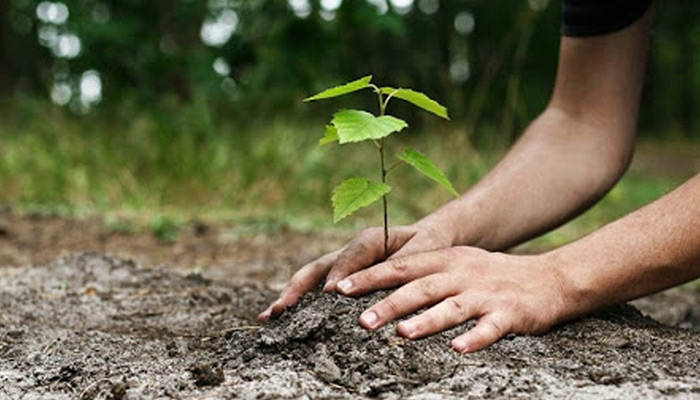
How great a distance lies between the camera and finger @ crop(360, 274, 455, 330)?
155 centimetres

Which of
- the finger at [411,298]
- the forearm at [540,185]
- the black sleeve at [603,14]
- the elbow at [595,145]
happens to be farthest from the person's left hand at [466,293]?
the black sleeve at [603,14]

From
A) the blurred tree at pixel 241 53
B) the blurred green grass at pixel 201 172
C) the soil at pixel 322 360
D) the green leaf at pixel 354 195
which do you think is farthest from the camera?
the blurred tree at pixel 241 53

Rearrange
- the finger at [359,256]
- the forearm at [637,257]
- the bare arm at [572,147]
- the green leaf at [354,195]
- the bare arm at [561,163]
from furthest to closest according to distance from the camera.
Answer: the bare arm at [572,147], the bare arm at [561,163], the finger at [359,256], the forearm at [637,257], the green leaf at [354,195]

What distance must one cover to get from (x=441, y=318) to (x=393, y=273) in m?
0.15

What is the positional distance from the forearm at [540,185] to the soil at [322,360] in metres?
0.32

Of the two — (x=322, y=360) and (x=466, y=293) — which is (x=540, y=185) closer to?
(x=466, y=293)

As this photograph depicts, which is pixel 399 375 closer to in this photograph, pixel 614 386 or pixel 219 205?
pixel 614 386

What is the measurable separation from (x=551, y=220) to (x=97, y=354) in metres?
1.13

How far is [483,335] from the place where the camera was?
4.95 feet

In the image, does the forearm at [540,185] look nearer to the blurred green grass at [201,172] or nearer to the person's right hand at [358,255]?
the person's right hand at [358,255]

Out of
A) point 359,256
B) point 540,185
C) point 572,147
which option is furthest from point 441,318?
point 572,147

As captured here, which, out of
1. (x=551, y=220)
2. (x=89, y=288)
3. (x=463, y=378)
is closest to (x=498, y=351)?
(x=463, y=378)

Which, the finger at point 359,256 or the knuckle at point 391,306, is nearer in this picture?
the knuckle at point 391,306

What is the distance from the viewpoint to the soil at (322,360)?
137cm
